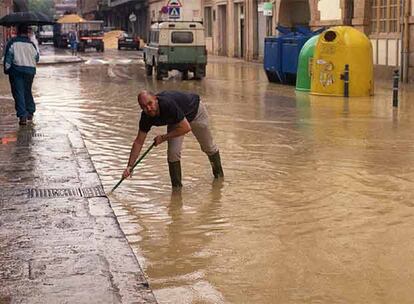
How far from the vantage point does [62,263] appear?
5.71 m

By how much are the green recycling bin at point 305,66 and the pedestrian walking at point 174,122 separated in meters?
12.5

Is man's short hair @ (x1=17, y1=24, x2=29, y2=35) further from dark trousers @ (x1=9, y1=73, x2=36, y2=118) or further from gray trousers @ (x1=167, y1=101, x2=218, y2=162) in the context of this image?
gray trousers @ (x1=167, y1=101, x2=218, y2=162)

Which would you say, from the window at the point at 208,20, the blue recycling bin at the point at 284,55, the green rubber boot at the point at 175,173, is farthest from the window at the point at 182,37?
the window at the point at 208,20

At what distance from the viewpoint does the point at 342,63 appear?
19.9 m

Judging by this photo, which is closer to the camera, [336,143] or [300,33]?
[336,143]

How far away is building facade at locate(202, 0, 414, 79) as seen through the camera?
24920mm

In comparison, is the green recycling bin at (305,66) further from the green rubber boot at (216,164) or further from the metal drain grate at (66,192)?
the metal drain grate at (66,192)

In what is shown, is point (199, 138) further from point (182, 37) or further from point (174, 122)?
point (182, 37)

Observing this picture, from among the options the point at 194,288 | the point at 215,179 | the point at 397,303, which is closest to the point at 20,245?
the point at 194,288

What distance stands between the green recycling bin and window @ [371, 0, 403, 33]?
17.2 feet

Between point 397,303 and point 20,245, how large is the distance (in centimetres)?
292

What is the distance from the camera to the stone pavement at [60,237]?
16.9ft

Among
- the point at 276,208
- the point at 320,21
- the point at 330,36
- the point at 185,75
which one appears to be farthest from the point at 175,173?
the point at 320,21

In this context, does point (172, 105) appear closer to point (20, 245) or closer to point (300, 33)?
point (20, 245)
